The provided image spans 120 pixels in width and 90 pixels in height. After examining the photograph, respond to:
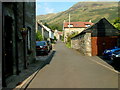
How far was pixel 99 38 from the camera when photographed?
23578mm

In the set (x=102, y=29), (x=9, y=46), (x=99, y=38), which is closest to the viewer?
(x=9, y=46)

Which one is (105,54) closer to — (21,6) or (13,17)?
(21,6)

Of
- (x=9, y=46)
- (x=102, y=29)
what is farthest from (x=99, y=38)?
(x=9, y=46)

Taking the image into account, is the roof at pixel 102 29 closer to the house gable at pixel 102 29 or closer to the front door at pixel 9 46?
the house gable at pixel 102 29

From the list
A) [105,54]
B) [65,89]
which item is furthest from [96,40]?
[65,89]

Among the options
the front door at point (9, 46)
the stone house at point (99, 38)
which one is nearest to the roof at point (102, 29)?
the stone house at point (99, 38)

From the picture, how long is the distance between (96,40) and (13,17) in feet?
52.0

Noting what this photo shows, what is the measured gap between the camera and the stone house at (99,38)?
75.4 feet

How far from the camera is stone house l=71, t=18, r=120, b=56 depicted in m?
23.0

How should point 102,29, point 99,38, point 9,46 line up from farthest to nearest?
point 102,29 → point 99,38 → point 9,46

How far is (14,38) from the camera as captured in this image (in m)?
9.23

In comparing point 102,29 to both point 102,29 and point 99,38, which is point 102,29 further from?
point 99,38

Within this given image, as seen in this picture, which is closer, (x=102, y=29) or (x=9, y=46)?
→ (x=9, y=46)

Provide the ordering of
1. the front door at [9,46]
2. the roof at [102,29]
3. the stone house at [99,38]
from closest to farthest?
the front door at [9,46], the stone house at [99,38], the roof at [102,29]
